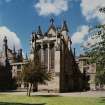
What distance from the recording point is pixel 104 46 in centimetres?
3491

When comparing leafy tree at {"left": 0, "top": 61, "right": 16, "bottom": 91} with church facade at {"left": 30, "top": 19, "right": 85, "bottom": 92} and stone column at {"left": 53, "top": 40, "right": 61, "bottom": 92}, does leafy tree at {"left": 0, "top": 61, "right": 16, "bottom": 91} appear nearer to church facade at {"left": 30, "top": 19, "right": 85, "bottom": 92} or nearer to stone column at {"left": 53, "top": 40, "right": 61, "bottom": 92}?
church facade at {"left": 30, "top": 19, "right": 85, "bottom": 92}

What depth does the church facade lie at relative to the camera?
70125 mm

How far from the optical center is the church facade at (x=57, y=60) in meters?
70.1

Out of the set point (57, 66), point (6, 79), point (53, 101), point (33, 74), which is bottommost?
point (53, 101)

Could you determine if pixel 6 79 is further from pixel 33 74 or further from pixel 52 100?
pixel 52 100

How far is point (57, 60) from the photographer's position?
7094 centimetres

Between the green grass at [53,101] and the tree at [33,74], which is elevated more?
the tree at [33,74]

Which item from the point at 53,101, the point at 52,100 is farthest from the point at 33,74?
the point at 53,101

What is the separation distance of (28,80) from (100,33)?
19.9 m

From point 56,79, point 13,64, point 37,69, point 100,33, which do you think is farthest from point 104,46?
point 13,64

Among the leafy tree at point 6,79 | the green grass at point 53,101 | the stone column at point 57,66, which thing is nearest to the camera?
the green grass at point 53,101

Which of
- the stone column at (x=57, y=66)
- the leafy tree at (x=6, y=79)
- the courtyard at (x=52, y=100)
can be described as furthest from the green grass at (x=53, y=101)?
the leafy tree at (x=6, y=79)

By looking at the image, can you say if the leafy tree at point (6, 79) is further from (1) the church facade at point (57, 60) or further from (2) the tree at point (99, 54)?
(2) the tree at point (99, 54)

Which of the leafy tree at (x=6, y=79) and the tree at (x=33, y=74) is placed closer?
the tree at (x=33, y=74)
